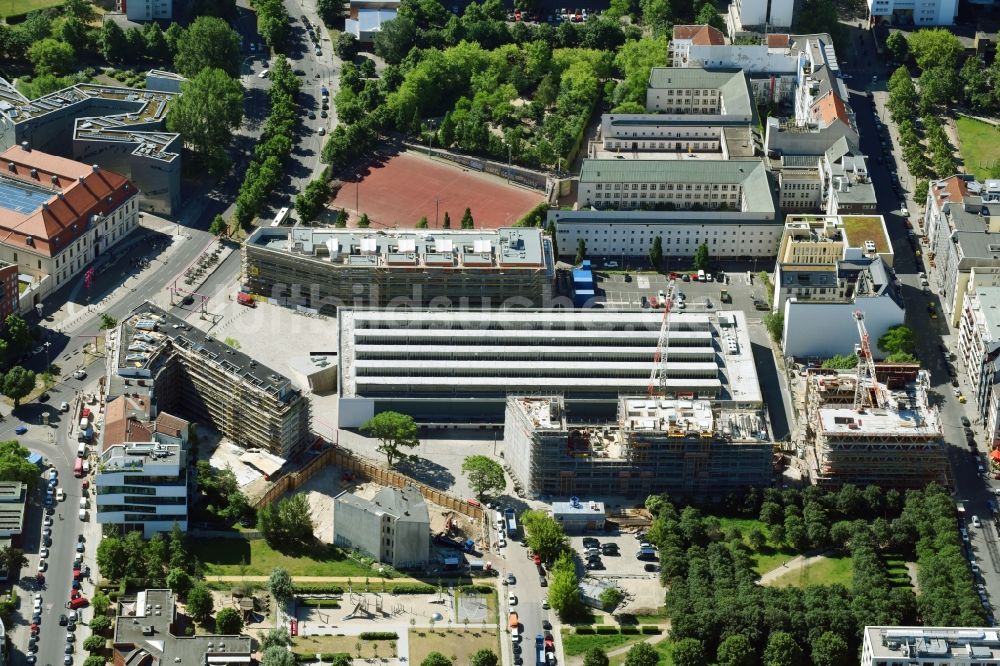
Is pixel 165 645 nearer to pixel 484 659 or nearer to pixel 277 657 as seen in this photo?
pixel 277 657

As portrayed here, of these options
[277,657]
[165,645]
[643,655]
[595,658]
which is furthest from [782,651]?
[165,645]

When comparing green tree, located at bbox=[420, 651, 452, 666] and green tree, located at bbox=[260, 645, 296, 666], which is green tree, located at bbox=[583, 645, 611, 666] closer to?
green tree, located at bbox=[420, 651, 452, 666]

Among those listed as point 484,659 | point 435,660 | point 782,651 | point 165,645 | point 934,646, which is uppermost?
point 934,646

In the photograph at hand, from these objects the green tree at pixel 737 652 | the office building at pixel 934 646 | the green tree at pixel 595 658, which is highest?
the office building at pixel 934 646

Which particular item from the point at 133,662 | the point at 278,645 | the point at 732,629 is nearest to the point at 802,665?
the point at 732,629

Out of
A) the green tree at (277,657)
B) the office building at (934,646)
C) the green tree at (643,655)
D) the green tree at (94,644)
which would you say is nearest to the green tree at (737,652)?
the green tree at (643,655)

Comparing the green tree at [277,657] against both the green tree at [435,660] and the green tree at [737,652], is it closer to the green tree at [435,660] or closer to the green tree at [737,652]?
the green tree at [435,660]

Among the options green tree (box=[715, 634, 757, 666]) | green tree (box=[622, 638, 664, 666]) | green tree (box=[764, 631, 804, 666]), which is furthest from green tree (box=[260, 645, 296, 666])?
green tree (box=[764, 631, 804, 666])
